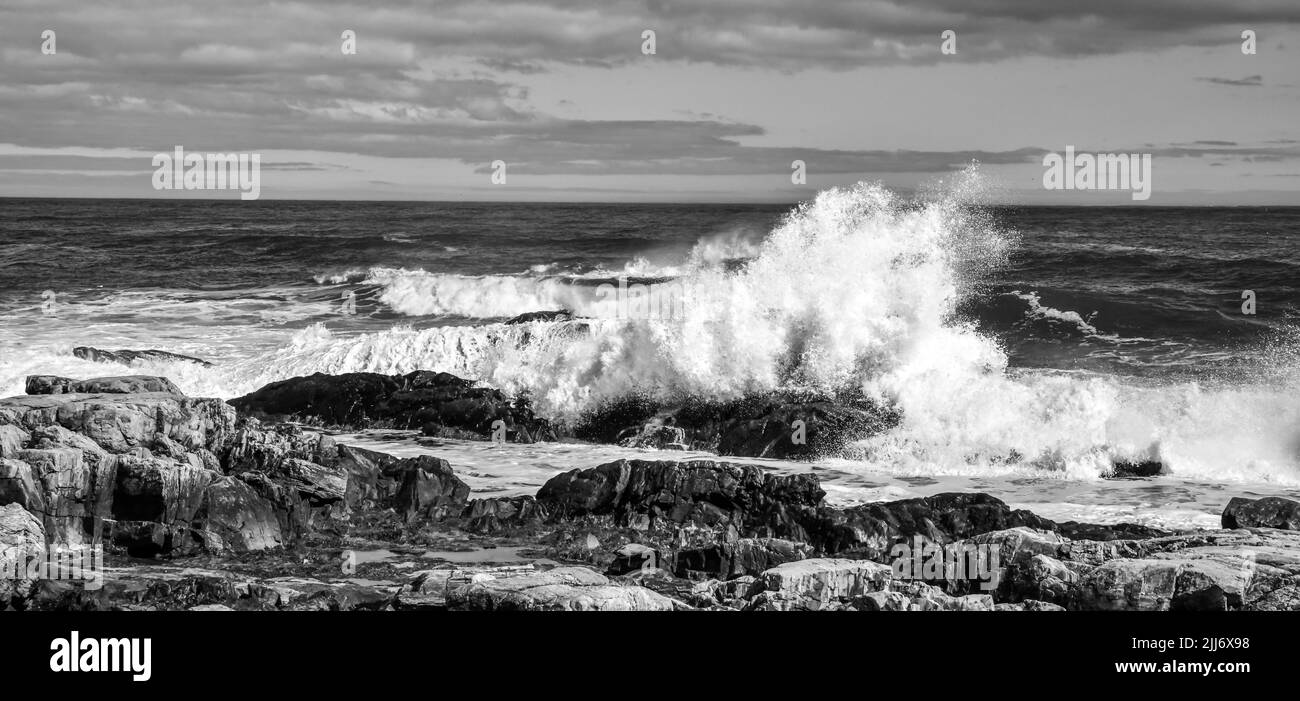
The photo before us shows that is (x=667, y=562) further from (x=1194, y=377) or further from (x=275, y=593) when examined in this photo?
(x=1194, y=377)

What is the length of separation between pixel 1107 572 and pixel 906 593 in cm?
169

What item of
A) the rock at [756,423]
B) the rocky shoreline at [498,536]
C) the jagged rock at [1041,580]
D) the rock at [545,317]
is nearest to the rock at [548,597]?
the rocky shoreline at [498,536]

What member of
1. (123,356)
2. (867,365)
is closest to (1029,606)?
(867,365)

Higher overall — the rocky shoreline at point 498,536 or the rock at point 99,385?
the rock at point 99,385

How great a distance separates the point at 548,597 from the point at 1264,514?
7402 millimetres

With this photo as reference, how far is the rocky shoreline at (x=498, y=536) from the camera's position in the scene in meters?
9.38

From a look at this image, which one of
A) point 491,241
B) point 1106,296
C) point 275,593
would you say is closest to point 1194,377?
point 1106,296

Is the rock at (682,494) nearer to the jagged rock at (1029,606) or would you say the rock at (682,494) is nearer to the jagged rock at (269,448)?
the jagged rock at (269,448)

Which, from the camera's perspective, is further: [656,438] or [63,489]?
[656,438]

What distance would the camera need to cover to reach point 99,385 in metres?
13.7

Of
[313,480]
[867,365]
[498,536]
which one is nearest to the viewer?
[498,536]

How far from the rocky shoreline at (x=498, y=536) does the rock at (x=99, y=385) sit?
0.14ft

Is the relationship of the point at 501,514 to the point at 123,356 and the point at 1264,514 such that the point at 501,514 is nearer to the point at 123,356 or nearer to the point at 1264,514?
the point at 1264,514

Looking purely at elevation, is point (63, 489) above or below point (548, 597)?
above
